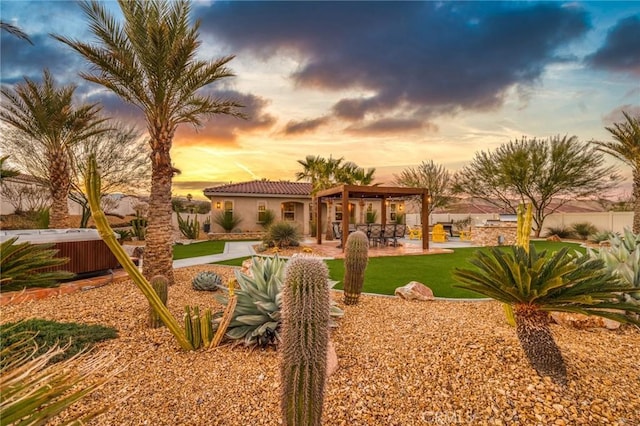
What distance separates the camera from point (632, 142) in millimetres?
14336

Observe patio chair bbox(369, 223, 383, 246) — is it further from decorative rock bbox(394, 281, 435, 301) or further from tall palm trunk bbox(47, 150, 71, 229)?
tall palm trunk bbox(47, 150, 71, 229)

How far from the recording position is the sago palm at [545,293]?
8.79ft

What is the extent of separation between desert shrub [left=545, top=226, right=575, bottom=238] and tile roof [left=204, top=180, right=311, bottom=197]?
56.8ft

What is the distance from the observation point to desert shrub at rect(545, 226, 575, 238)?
20062 mm

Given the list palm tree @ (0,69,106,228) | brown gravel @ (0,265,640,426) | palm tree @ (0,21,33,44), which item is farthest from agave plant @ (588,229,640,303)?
palm tree @ (0,69,106,228)

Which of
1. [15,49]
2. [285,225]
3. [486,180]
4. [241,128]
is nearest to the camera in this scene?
[15,49]

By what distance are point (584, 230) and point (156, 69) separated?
78.1 ft

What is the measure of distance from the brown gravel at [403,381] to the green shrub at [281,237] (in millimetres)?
9797

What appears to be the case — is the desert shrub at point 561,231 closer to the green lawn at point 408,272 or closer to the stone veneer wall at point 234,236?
the green lawn at point 408,272

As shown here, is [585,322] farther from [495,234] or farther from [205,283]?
[495,234]

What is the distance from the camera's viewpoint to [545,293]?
263cm

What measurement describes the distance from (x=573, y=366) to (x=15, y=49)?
48.5 feet

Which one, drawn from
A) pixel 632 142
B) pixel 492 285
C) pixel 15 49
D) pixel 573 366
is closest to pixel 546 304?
pixel 492 285

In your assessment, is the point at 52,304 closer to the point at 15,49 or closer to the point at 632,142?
the point at 15,49
